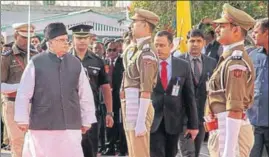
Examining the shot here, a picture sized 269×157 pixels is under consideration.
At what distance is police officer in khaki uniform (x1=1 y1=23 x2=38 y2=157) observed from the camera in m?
10.3

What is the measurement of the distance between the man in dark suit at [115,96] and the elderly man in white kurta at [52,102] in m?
6.34

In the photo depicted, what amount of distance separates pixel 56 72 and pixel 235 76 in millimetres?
2078

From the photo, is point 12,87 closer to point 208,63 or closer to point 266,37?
point 208,63

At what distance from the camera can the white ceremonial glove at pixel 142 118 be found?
8.43 m

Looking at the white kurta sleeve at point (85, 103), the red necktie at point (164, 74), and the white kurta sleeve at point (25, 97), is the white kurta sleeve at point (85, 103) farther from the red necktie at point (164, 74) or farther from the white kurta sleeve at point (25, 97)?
the red necktie at point (164, 74)

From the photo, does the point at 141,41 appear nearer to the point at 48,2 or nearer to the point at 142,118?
the point at 142,118

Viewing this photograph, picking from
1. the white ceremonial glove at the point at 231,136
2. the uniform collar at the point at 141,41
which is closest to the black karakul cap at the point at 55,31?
the uniform collar at the point at 141,41

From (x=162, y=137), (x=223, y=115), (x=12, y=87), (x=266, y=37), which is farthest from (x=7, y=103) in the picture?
(x=223, y=115)

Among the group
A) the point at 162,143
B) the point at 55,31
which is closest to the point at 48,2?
the point at 162,143

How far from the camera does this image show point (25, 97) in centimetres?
782

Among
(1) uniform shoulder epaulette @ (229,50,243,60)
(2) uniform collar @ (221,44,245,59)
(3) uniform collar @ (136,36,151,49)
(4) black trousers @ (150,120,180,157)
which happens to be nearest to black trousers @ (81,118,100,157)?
(4) black trousers @ (150,120,180,157)

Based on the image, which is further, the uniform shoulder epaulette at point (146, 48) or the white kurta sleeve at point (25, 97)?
the uniform shoulder epaulette at point (146, 48)

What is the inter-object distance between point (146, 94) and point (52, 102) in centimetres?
111

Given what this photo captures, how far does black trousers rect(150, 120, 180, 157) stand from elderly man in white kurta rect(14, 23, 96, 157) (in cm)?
146
